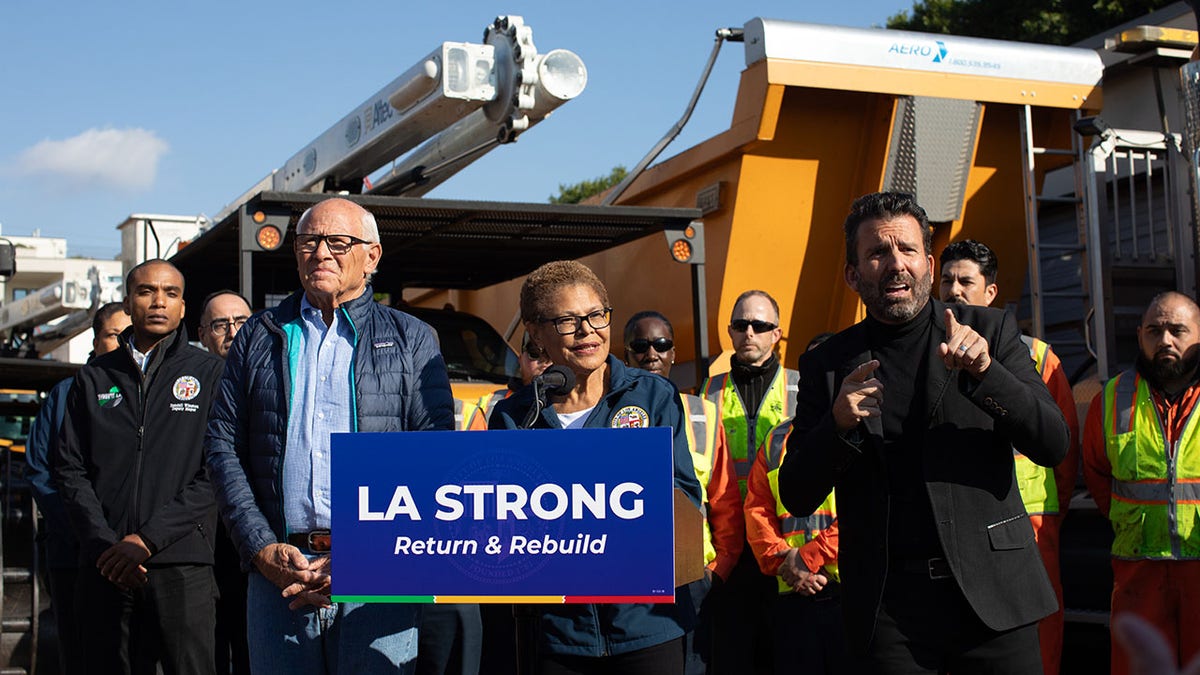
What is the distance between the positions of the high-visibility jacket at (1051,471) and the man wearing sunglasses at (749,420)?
1097mm

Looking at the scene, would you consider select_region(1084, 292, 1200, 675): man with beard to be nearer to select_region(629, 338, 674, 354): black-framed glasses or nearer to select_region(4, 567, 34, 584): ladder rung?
select_region(629, 338, 674, 354): black-framed glasses

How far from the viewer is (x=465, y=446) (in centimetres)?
303

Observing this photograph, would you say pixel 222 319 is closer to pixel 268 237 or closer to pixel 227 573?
pixel 268 237

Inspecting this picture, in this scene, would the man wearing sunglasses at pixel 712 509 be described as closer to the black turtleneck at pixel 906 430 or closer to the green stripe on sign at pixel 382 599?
the black turtleneck at pixel 906 430

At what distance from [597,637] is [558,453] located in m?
0.71

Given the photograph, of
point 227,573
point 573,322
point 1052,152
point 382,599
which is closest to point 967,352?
point 573,322

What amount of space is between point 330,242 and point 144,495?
2053 millimetres

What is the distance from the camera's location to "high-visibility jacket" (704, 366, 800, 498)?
5.89 meters

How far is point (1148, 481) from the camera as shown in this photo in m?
5.46

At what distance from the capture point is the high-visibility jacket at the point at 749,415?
5.89 meters

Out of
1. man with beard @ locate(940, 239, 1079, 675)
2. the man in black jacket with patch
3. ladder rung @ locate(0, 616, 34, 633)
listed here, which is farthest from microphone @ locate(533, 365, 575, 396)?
ladder rung @ locate(0, 616, 34, 633)

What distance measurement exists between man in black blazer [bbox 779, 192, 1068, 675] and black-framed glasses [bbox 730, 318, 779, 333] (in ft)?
8.19

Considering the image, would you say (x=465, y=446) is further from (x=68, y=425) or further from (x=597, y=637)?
(x=68, y=425)

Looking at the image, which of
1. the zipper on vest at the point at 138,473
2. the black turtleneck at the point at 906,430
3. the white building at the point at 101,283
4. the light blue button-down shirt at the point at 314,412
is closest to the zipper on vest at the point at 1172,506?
the black turtleneck at the point at 906,430
